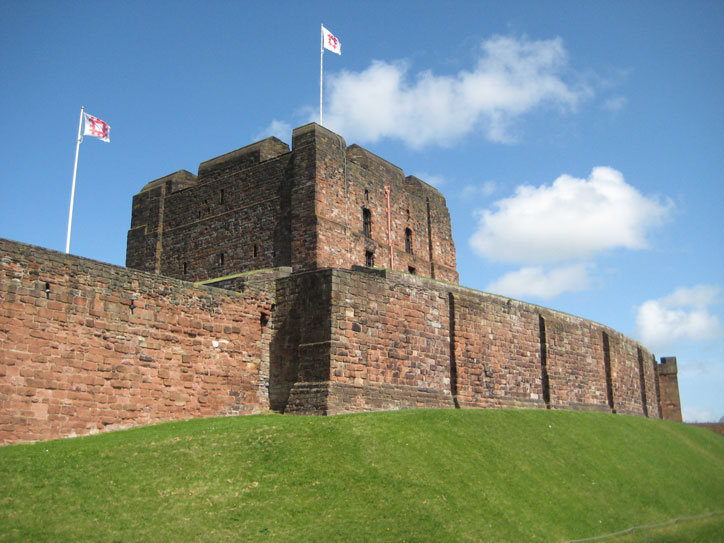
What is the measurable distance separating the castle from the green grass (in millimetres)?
1473

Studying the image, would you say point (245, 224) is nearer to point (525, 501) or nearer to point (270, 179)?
point (270, 179)

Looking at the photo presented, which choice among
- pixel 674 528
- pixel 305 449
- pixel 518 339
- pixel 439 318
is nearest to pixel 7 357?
pixel 305 449

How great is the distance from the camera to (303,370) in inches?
819

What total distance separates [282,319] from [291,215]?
7.00 metres

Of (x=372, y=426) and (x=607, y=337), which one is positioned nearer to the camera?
(x=372, y=426)

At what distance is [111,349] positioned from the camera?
1773 centimetres

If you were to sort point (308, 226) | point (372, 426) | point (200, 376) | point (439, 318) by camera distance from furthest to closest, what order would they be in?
point (308, 226)
point (439, 318)
point (200, 376)
point (372, 426)

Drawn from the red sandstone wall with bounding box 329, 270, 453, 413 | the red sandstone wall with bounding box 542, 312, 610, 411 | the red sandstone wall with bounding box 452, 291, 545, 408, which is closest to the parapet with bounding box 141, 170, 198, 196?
the red sandstone wall with bounding box 329, 270, 453, 413

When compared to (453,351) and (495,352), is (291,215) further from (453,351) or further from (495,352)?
(495,352)

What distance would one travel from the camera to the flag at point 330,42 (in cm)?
2985


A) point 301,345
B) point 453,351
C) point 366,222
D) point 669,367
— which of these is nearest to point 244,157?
point 366,222

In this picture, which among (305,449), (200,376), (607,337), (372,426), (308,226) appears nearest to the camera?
(305,449)

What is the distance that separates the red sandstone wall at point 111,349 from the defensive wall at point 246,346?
32 millimetres

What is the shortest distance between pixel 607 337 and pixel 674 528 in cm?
1730
